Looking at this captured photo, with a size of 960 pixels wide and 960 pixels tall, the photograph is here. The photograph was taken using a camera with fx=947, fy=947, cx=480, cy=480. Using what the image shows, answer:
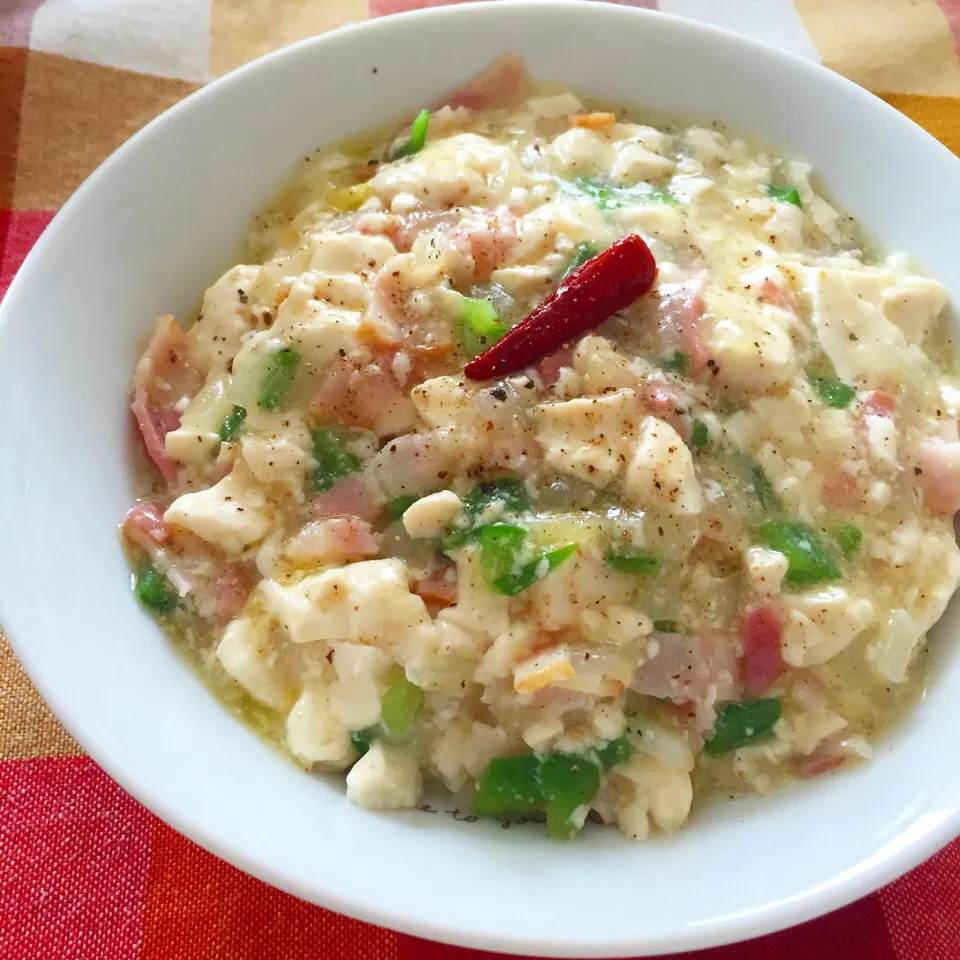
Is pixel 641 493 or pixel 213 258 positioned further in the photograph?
pixel 213 258

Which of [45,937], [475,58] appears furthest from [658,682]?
[475,58]

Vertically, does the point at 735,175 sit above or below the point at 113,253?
above

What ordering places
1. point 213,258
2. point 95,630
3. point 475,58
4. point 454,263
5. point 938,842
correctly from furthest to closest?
point 475,58
point 213,258
point 454,263
point 95,630
point 938,842

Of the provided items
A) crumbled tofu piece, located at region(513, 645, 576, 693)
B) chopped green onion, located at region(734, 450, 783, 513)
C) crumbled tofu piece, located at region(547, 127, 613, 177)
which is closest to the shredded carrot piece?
crumbled tofu piece, located at region(547, 127, 613, 177)

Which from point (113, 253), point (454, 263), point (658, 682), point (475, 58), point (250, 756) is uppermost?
point (475, 58)

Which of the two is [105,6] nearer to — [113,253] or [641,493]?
[113,253]

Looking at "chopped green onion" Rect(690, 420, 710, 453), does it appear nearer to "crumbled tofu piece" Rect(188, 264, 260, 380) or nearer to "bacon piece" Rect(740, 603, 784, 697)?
"bacon piece" Rect(740, 603, 784, 697)

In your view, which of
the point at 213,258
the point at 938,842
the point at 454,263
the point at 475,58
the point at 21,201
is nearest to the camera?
the point at 938,842
